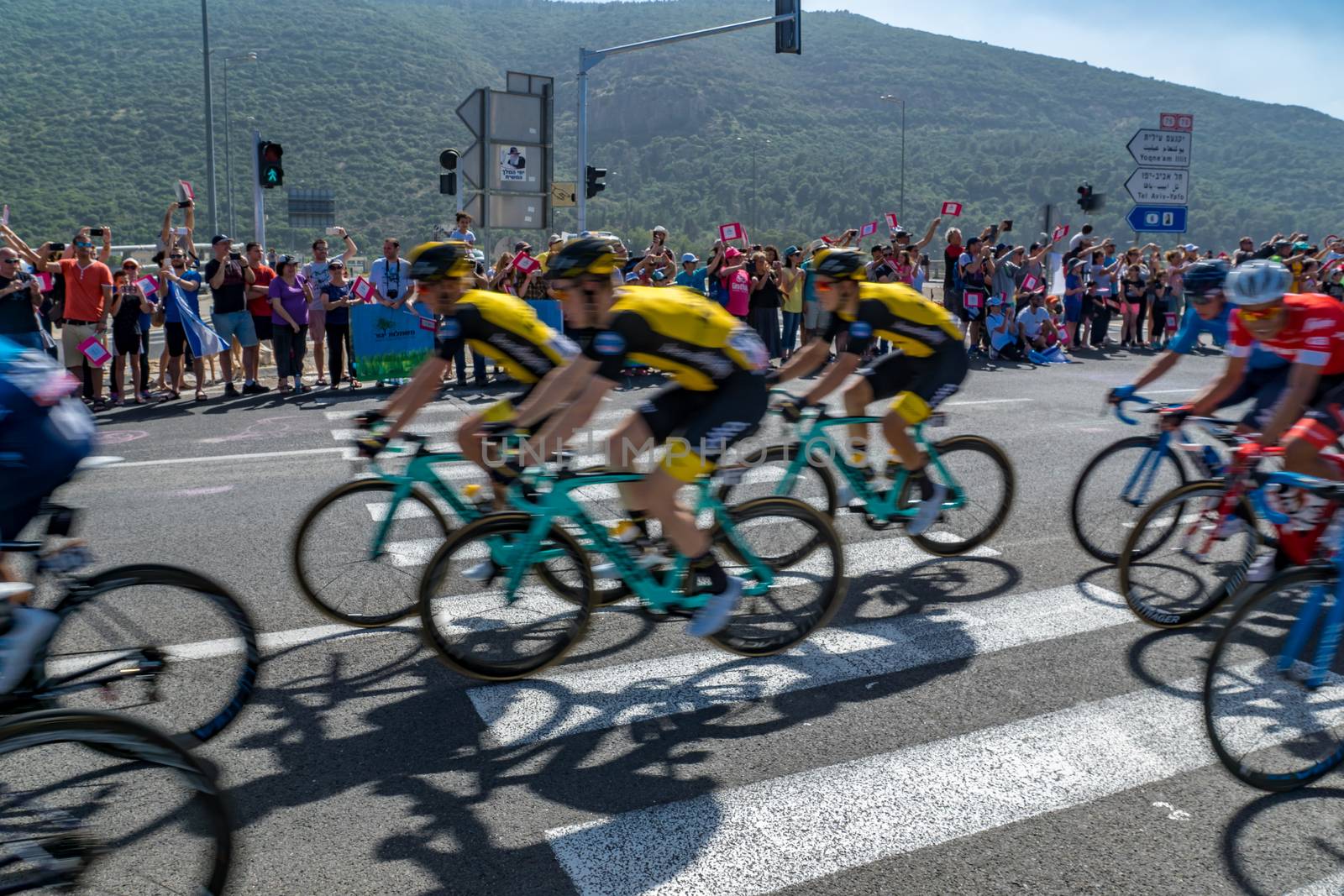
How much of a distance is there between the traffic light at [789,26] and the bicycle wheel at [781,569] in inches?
643

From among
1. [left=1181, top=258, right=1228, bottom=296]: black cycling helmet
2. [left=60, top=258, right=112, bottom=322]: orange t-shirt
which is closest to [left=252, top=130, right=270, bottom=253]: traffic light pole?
[left=60, top=258, right=112, bottom=322]: orange t-shirt

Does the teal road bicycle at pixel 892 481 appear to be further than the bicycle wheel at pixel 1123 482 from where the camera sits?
Yes

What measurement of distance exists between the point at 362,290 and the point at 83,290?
329 cm

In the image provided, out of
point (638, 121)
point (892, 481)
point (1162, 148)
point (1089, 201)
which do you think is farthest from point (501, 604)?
point (638, 121)

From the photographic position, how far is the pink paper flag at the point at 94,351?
12.3 m

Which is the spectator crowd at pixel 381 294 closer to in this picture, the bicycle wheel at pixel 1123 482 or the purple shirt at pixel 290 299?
the purple shirt at pixel 290 299

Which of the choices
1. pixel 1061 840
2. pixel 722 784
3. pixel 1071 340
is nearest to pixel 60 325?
pixel 722 784

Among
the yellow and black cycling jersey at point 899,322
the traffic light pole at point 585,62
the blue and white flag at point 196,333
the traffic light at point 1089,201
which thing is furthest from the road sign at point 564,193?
the yellow and black cycling jersey at point 899,322

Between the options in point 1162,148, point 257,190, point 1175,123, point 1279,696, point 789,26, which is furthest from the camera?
point 1162,148

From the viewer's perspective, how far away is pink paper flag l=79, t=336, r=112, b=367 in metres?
12.3

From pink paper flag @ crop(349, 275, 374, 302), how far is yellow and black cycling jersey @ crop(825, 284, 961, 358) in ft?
30.6

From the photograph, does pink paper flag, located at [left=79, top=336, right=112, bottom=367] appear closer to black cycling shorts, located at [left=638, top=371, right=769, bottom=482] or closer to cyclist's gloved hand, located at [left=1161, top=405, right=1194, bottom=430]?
black cycling shorts, located at [left=638, top=371, right=769, bottom=482]

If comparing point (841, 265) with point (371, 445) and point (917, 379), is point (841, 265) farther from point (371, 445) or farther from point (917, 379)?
point (371, 445)

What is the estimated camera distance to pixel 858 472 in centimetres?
670
